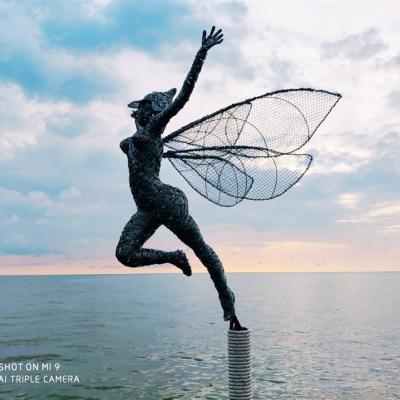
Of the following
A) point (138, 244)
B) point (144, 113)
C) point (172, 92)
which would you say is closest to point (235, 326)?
point (138, 244)

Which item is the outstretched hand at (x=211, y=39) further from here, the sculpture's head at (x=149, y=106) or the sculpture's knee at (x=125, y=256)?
the sculpture's knee at (x=125, y=256)

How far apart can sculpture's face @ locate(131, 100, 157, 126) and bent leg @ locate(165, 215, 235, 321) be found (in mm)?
1415

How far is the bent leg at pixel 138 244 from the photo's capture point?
6.46 metres

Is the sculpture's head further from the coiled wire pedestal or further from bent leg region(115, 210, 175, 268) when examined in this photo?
the coiled wire pedestal

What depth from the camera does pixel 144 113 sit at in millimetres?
6848

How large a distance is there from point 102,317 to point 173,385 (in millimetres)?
33221

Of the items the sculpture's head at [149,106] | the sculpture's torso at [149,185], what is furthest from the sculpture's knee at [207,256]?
the sculpture's head at [149,106]

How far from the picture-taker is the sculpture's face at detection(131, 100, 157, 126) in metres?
6.83

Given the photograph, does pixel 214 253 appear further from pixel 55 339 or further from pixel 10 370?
pixel 55 339

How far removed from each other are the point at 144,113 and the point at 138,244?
1.75 metres

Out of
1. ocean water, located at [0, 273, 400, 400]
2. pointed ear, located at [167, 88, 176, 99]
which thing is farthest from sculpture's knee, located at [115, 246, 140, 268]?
ocean water, located at [0, 273, 400, 400]

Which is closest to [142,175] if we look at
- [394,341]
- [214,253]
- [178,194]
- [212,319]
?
[178,194]

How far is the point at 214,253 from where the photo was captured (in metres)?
7.03

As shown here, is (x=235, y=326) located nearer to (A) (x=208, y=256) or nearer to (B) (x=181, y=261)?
(A) (x=208, y=256)
